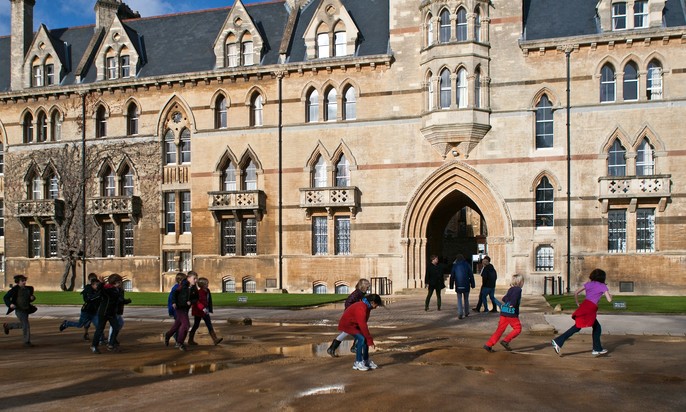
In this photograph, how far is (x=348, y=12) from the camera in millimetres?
35562

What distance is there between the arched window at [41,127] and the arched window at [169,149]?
7216 mm

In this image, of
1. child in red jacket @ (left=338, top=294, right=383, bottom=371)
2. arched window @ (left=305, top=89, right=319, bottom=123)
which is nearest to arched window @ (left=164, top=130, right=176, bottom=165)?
arched window @ (left=305, top=89, right=319, bottom=123)

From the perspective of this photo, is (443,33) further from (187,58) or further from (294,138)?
(187,58)

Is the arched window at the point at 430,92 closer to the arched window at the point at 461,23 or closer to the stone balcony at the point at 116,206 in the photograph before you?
the arched window at the point at 461,23

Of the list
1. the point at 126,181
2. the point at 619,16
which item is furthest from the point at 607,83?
the point at 126,181

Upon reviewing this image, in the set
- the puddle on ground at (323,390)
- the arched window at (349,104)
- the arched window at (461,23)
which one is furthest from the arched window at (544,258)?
the puddle on ground at (323,390)

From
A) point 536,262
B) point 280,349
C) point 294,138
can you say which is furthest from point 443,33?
point 280,349

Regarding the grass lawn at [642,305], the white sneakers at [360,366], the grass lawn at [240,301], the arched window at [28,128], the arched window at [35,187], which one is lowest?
the grass lawn at [240,301]

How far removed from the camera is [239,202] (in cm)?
3497

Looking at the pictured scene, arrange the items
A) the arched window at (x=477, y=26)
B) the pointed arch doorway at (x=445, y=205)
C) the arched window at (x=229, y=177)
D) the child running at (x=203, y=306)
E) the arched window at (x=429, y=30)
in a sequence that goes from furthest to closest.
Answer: the arched window at (x=229, y=177) < the arched window at (x=429, y=30) < the arched window at (x=477, y=26) < the pointed arch doorway at (x=445, y=205) < the child running at (x=203, y=306)

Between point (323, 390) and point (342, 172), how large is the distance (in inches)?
A: 934

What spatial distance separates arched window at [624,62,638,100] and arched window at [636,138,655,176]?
1.94 meters

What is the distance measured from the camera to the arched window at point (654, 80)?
1200 inches

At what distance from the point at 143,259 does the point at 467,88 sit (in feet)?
59.4
